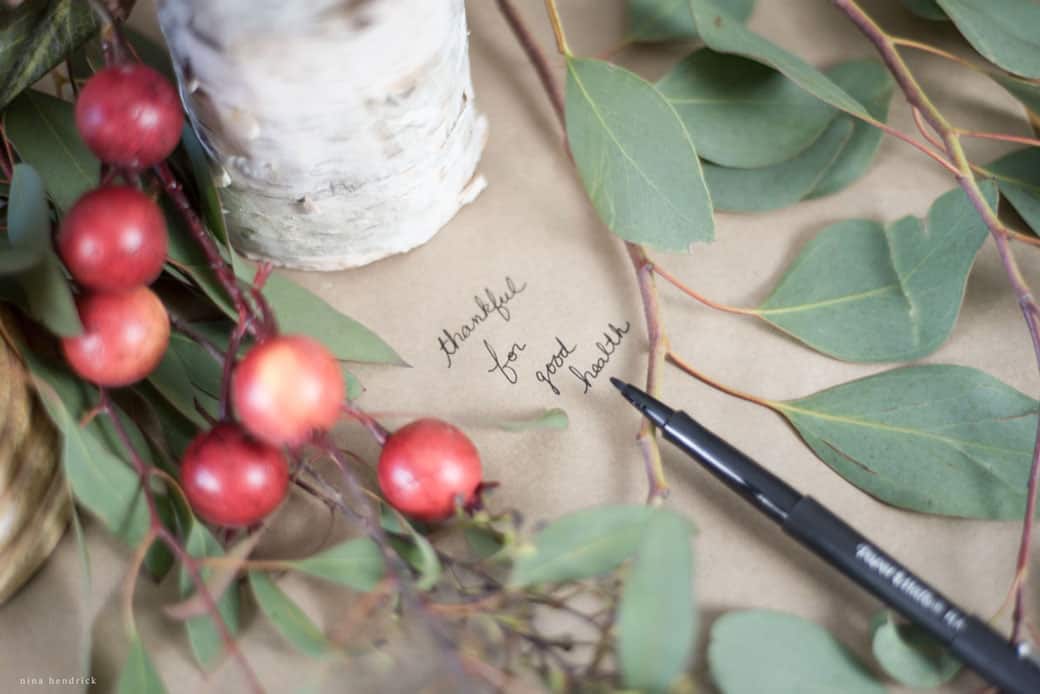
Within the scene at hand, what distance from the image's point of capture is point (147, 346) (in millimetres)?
322

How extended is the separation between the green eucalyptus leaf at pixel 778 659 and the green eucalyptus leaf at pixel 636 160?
0.15 m

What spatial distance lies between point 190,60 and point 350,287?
0.43 ft

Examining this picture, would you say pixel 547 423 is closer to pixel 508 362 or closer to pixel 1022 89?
pixel 508 362

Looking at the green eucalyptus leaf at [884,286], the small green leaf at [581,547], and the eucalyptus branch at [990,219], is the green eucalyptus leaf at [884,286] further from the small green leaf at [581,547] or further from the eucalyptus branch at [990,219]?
the small green leaf at [581,547]

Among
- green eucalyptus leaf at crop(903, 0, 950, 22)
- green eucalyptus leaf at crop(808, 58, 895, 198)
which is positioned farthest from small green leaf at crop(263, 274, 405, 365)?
green eucalyptus leaf at crop(903, 0, 950, 22)

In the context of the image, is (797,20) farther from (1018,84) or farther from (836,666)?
(836,666)

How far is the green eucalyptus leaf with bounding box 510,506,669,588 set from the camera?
0.29 meters

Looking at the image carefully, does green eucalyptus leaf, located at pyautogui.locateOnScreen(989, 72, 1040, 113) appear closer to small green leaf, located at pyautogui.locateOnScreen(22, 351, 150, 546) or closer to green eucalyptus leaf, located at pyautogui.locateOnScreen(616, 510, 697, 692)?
green eucalyptus leaf, located at pyautogui.locateOnScreen(616, 510, 697, 692)

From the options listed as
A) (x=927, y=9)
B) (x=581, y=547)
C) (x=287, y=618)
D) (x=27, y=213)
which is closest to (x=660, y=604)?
(x=581, y=547)

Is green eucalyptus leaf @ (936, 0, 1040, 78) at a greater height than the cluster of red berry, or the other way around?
green eucalyptus leaf @ (936, 0, 1040, 78)

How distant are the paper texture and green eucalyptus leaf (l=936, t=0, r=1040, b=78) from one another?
47 mm

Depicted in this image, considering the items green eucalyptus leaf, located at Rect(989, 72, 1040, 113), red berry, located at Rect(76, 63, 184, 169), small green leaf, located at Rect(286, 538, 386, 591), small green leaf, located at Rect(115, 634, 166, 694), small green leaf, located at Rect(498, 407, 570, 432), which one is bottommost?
small green leaf, located at Rect(115, 634, 166, 694)

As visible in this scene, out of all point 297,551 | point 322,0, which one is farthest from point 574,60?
point 297,551

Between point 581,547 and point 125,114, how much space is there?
0.66 ft
